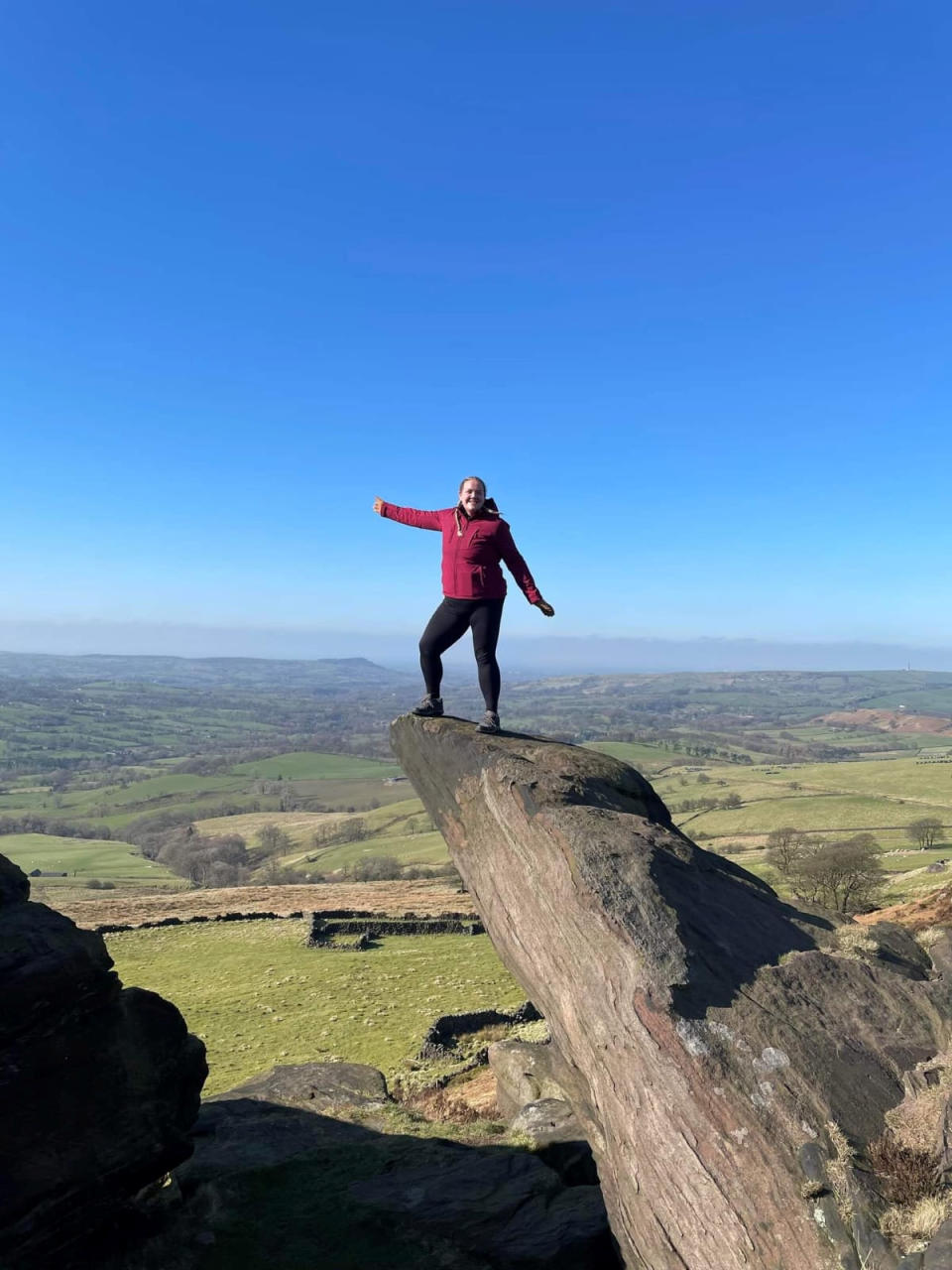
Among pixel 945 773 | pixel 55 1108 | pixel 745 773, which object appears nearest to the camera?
pixel 55 1108

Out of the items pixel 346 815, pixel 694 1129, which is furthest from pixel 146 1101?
pixel 346 815

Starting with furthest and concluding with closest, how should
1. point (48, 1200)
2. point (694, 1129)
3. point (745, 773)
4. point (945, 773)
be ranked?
point (745, 773) < point (945, 773) < point (48, 1200) < point (694, 1129)

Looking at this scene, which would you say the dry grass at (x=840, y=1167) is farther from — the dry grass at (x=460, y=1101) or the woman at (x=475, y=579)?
the dry grass at (x=460, y=1101)

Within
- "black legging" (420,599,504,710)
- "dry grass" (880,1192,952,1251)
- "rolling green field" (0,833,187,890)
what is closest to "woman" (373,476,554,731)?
"black legging" (420,599,504,710)

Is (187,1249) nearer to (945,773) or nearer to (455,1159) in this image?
(455,1159)

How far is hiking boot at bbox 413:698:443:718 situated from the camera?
1647 cm

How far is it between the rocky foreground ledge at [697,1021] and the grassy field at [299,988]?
18.2 metres

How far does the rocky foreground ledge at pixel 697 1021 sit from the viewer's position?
28.2 ft

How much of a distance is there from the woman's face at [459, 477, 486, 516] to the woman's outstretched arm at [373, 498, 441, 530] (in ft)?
3.31

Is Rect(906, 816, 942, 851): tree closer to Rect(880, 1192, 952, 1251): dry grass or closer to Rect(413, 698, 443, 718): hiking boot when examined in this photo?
Rect(413, 698, 443, 718): hiking boot

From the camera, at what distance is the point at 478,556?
14617 millimetres

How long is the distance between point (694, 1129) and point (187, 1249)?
8943mm

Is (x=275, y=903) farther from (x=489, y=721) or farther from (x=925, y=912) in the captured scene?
(x=489, y=721)

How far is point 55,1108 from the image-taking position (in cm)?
1109
